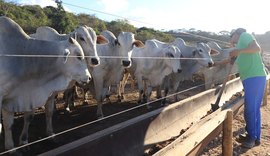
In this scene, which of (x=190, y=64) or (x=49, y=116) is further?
(x=190, y=64)

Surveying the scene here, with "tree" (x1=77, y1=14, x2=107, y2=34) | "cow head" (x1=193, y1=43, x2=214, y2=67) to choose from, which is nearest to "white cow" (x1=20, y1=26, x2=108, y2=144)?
"cow head" (x1=193, y1=43, x2=214, y2=67)

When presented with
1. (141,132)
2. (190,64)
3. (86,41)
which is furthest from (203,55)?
(141,132)

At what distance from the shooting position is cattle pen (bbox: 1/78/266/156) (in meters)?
3.85

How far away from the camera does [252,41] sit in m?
6.10

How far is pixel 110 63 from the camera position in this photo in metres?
7.83

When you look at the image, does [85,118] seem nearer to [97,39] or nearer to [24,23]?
[97,39]

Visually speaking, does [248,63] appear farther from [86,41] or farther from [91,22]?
[91,22]

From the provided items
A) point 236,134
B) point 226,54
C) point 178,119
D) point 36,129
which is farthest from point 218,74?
point 36,129

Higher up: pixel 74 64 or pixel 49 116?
pixel 74 64

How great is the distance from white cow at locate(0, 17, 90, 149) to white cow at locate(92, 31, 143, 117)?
2.00 m

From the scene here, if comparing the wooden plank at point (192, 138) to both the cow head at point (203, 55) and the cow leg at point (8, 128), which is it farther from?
the cow head at point (203, 55)

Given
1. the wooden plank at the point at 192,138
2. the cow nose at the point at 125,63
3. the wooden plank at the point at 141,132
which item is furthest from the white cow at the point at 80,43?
the wooden plank at the point at 192,138

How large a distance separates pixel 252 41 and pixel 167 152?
10.7 feet

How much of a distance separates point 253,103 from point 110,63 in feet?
9.95
